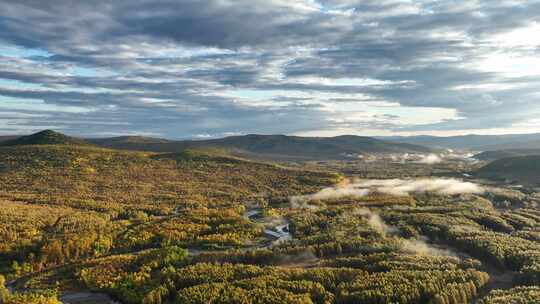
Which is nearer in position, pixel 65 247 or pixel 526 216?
pixel 65 247

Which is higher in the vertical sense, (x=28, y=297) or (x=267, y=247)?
(x=28, y=297)

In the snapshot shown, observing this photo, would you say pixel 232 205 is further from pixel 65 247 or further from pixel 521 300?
pixel 521 300

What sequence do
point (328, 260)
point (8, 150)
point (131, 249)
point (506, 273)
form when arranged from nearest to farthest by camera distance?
point (506, 273)
point (328, 260)
point (131, 249)
point (8, 150)

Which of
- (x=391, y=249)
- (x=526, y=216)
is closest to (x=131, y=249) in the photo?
(x=391, y=249)

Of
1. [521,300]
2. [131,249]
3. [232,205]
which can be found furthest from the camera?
[232,205]

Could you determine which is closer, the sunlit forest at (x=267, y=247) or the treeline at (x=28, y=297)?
the treeline at (x=28, y=297)

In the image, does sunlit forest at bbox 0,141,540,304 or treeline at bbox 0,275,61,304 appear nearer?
treeline at bbox 0,275,61,304

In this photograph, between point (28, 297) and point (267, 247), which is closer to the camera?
point (28, 297)
